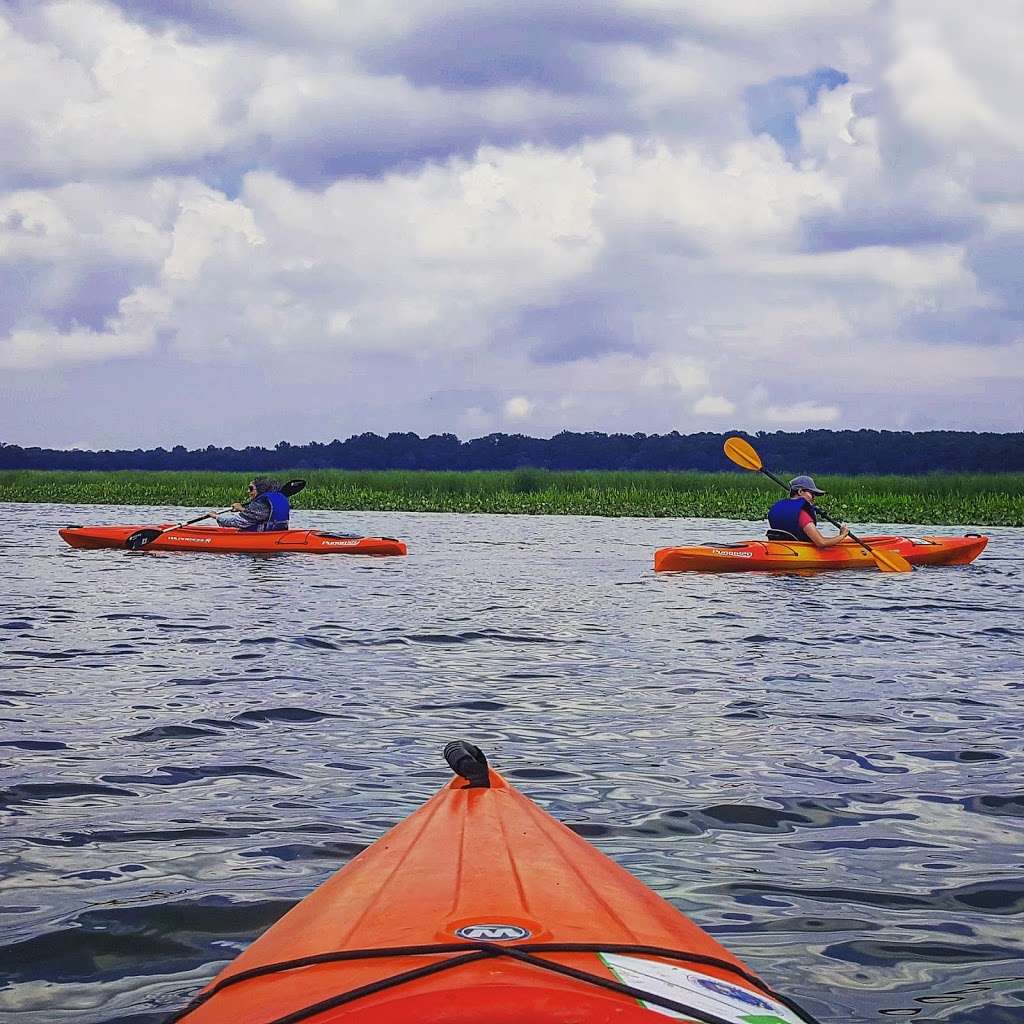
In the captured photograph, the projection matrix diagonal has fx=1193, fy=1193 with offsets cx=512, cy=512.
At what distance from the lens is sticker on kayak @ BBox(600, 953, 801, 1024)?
1.72 metres

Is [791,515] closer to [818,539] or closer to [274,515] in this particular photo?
[818,539]

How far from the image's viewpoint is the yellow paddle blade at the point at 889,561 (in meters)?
12.2

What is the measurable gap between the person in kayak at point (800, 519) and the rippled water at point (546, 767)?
80.7 inches

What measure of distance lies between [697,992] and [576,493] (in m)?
26.7

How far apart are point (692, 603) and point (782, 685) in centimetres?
375

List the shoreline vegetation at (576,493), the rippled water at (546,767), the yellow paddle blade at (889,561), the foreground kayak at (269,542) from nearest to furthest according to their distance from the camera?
1. the rippled water at (546,767)
2. the yellow paddle blade at (889,561)
3. the foreground kayak at (269,542)
4. the shoreline vegetation at (576,493)

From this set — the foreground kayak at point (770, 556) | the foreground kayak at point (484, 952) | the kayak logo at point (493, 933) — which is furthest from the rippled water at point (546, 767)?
the foreground kayak at point (770, 556)

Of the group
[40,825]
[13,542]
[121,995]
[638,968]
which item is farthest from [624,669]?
[13,542]

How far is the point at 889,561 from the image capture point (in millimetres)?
12266

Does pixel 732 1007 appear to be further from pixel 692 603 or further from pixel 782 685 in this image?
pixel 692 603

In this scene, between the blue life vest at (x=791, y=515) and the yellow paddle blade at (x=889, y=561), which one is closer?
the blue life vest at (x=791, y=515)

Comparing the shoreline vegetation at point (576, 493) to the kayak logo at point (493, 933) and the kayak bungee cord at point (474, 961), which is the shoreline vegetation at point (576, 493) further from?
the kayak logo at point (493, 933)

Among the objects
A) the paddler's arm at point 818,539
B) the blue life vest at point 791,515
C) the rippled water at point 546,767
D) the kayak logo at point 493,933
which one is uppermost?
the blue life vest at point 791,515

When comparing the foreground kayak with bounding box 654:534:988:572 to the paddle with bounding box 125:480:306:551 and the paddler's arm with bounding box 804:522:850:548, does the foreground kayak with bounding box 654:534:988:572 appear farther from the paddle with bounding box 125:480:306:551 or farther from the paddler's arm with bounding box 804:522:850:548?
the paddle with bounding box 125:480:306:551
